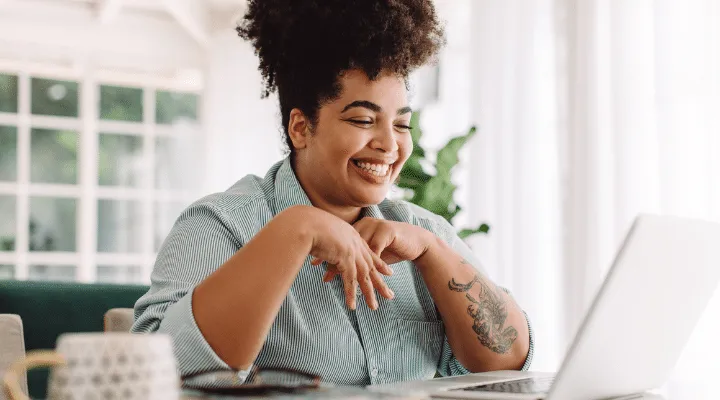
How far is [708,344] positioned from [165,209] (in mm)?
4456

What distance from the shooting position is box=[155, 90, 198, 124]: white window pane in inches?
245

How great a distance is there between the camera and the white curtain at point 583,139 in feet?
9.27

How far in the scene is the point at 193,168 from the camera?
6.28 metres

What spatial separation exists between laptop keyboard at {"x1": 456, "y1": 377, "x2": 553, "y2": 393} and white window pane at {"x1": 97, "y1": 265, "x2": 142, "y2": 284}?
204 inches

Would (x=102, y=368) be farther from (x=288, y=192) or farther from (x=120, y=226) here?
(x=120, y=226)

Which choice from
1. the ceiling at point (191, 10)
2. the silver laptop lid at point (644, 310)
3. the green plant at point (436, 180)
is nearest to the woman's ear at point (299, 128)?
the silver laptop lid at point (644, 310)

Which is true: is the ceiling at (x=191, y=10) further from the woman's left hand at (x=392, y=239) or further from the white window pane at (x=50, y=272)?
the woman's left hand at (x=392, y=239)

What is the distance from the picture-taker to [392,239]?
4.37 feet

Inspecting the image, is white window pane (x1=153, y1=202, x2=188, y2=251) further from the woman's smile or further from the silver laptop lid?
the silver laptop lid

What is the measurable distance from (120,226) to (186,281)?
502 centimetres

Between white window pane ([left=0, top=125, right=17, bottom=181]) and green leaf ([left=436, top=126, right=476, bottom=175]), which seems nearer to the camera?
green leaf ([left=436, top=126, right=476, bottom=175])

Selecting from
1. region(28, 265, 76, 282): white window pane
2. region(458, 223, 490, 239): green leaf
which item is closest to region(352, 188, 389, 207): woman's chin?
region(458, 223, 490, 239): green leaf

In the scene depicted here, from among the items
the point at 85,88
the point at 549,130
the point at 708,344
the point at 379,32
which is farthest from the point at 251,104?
the point at 379,32

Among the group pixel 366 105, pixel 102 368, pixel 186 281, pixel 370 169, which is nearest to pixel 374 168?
pixel 370 169
